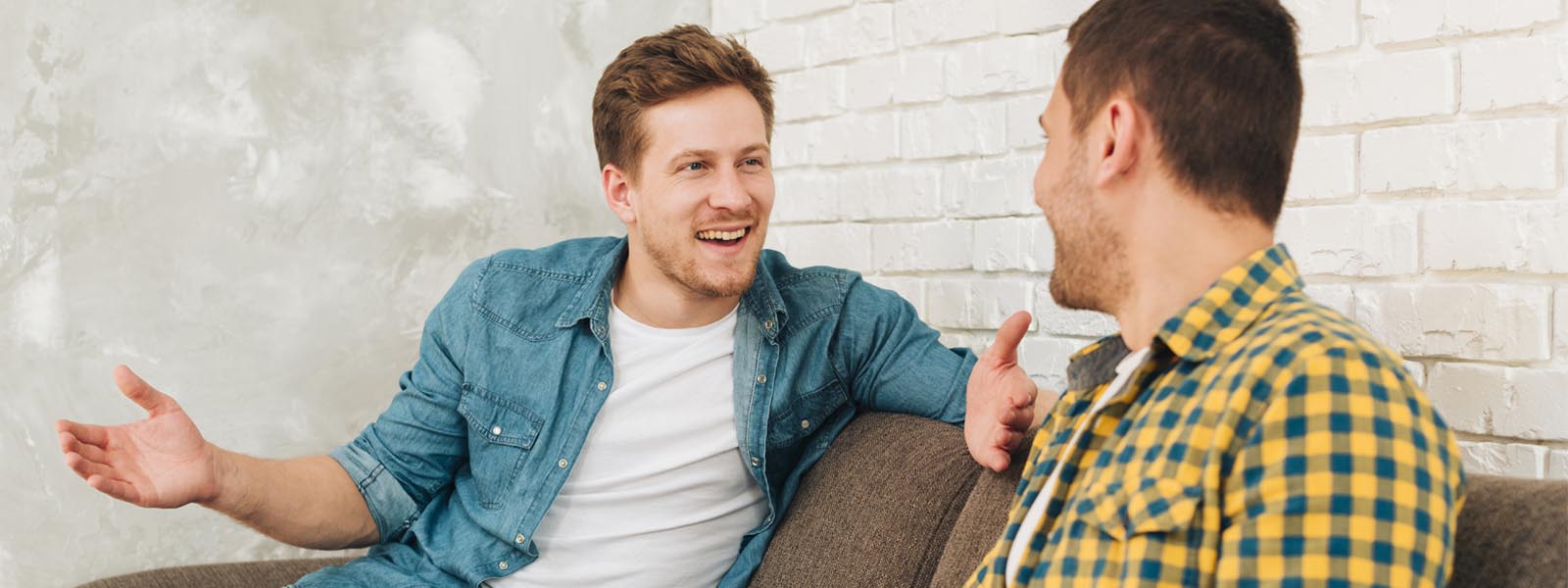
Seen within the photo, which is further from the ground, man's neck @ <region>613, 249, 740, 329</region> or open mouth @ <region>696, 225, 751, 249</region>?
open mouth @ <region>696, 225, 751, 249</region>

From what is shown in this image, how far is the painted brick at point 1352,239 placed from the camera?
5.99 feet

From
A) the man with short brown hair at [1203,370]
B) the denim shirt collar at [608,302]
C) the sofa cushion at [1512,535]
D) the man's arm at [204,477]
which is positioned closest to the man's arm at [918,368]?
the denim shirt collar at [608,302]

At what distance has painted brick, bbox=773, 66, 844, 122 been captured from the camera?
2.80 meters

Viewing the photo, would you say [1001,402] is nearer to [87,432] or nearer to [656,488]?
[656,488]

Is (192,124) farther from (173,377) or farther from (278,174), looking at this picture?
(173,377)

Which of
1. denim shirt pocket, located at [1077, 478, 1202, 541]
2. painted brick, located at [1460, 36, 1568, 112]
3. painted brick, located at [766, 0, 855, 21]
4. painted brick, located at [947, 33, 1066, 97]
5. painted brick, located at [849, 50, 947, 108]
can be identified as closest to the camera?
denim shirt pocket, located at [1077, 478, 1202, 541]

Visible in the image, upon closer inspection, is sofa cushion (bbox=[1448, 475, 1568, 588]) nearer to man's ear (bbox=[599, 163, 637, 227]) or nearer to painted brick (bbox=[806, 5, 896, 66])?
man's ear (bbox=[599, 163, 637, 227])

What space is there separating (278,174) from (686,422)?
3.19 ft

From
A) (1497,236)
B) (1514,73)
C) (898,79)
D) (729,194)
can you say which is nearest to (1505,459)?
(1497,236)

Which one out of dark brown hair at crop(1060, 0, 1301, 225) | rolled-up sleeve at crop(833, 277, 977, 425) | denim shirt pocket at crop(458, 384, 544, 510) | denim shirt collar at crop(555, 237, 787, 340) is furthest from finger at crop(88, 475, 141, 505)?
dark brown hair at crop(1060, 0, 1301, 225)

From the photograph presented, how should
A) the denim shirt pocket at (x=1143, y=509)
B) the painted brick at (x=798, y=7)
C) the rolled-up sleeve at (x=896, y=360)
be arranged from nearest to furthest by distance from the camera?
the denim shirt pocket at (x=1143, y=509) < the rolled-up sleeve at (x=896, y=360) < the painted brick at (x=798, y=7)

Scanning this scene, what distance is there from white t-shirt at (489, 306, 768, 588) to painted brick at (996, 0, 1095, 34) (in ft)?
2.70

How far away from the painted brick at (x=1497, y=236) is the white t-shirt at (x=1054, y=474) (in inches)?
25.5

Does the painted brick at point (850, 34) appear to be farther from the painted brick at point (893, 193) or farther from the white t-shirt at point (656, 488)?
the white t-shirt at point (656, 488)
